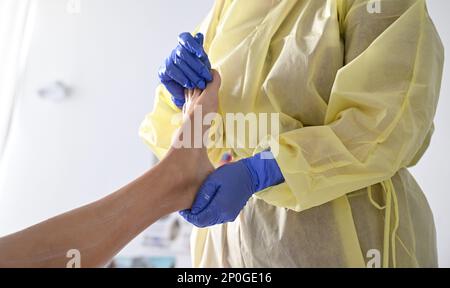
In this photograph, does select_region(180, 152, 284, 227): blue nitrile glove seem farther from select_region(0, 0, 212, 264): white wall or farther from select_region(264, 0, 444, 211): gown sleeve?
select_region(0, 0, 212, 264): white wall

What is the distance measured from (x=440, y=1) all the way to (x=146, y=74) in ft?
3.13

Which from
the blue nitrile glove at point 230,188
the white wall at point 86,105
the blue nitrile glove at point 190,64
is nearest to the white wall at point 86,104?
the white wall at point 86,105

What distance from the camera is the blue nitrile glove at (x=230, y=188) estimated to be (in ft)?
2.33

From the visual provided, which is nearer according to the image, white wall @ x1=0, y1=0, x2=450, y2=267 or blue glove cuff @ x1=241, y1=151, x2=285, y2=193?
blue glove cuff @ x1=241, y1=151, x2=285, y2=193

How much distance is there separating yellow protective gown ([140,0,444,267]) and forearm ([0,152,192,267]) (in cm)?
17

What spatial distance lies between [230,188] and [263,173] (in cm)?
6

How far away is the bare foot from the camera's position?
72 centimetres

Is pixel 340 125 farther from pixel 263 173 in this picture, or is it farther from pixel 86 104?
pixel 86 104

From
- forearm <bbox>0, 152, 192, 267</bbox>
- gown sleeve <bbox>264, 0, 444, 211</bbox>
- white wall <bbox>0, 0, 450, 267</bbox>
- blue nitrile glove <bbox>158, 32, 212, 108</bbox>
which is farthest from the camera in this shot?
white wall <bbox>0, 0, 450, 267</bbox>

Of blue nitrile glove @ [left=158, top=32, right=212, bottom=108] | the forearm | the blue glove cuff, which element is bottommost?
the forearm

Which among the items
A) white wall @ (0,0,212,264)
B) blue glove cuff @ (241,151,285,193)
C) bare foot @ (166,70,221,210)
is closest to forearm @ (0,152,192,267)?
bare foot @ (166,70,221,210)

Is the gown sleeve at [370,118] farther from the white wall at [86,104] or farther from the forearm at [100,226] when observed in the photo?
the white wall at [86,104]
